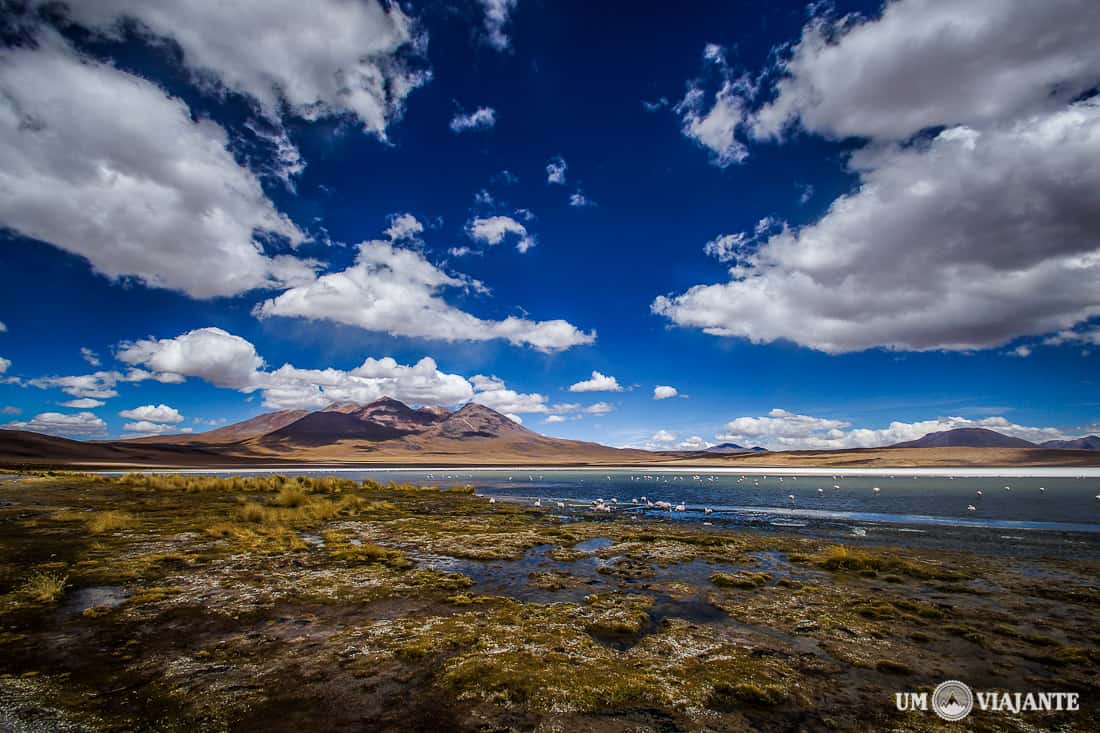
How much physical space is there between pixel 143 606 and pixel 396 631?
8447 millimetres

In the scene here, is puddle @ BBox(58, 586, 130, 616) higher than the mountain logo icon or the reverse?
the reverse

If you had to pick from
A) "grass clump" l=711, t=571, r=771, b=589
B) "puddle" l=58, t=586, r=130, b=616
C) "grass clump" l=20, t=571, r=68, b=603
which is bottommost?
"grass clump" l=711, t=571, r=771, b=589

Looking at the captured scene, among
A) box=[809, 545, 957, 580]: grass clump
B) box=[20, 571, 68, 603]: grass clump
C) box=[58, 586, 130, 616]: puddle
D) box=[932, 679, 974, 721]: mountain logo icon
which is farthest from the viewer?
box=[809, 545, 957, 580]: grass clump

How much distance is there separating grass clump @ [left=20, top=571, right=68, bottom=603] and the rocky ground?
8 cm

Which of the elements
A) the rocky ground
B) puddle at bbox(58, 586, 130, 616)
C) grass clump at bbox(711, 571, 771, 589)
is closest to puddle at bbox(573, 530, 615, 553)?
the rocky ground

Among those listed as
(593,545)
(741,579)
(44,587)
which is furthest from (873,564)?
(44,587)

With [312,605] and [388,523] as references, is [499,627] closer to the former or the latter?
[312,605]

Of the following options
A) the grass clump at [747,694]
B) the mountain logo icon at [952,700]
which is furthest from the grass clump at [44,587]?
the mountain logo icon at [952,700]

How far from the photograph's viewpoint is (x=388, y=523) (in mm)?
34438

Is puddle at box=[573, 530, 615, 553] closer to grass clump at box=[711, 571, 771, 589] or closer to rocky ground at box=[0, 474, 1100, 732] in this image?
rocky ground at box=[0, 474, 1100, 732]

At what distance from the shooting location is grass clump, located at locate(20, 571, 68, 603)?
14633 mm

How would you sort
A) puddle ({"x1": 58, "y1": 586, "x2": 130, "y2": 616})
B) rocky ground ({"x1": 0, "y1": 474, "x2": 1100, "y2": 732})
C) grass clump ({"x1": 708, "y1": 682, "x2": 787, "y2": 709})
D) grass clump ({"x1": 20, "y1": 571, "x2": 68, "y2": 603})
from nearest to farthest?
rocky ground ({"x1": 0, "y1": 474, "x2": 1100, "y2": 732}), grass clump ({"x1": 708, "y1": 682, "x2": 787, "y2": 709}), puddle ({"x1": 58, "y1": 586, "x2": 130, "y2": 616}), grass clump ({"x1": 20, "y1": 571, "x2": 68, "y2": 603})

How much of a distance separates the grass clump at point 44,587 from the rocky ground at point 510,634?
85mm

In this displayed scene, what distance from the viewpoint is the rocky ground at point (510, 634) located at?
916cm
